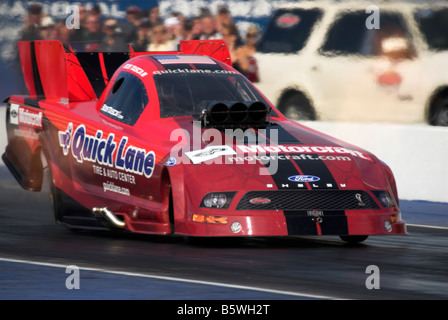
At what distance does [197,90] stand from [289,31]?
31.9 feet

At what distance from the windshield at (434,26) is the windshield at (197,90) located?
7452mm

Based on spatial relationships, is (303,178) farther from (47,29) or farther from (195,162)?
(47,29)

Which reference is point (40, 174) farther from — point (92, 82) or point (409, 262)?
point (409, 262)

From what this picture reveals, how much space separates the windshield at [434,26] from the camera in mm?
18906

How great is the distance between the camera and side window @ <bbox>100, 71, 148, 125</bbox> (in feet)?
37.5

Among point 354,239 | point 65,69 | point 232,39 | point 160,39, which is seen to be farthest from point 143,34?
point 354,239

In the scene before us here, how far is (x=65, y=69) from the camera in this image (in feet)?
42.8

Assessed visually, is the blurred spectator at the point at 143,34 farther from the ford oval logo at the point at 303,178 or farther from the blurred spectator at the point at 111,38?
the ford oval logo at the point at 303,178

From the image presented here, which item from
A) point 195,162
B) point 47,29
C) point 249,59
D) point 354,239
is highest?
point 47,29

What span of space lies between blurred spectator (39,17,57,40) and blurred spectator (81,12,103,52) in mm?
615

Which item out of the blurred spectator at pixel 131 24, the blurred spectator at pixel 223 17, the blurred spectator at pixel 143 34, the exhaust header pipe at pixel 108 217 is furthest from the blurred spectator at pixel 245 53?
the exhaust header pipe at pixel 108 217

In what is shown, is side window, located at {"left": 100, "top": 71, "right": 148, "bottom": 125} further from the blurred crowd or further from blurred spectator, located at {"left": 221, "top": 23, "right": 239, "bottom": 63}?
blurred spectator, located at {"left": 221, "top": 23, "right": 239, "bottom": 63}

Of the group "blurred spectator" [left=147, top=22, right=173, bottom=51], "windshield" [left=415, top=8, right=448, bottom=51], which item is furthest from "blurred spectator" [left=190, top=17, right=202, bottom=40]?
"windshield" [left=415, top=8, right=448, bottom=51]
